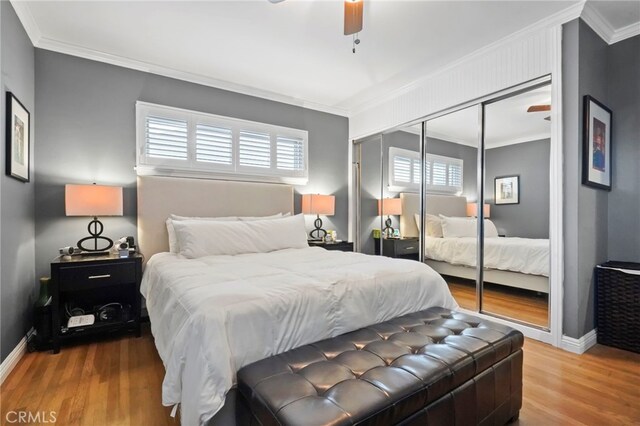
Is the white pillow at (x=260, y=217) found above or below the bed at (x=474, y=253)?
above

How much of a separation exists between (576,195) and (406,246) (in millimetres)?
1853

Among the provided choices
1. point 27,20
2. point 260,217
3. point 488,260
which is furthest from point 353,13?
point 27,20

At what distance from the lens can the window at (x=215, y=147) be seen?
3.34m

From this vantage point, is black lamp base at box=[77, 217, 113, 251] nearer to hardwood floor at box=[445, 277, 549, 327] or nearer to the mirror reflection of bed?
the mirror reflection of bed

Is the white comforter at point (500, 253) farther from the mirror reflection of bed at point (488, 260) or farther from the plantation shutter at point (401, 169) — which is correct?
the plantation shutter at point (401, 169)

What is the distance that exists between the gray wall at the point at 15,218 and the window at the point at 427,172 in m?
3.72

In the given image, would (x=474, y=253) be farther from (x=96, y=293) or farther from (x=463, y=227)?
(x=96, y=293)

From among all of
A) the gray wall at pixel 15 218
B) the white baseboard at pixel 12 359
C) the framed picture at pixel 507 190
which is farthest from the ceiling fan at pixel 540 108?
Result: the white baseboard at pixel 12 359

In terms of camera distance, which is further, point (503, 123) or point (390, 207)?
point (390, 207)

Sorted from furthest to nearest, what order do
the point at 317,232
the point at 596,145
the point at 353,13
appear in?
the point at 317,232, the point at 596,145, the point at 353,13

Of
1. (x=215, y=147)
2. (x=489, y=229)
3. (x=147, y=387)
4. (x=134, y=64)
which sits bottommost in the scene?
(x=147, y=387)

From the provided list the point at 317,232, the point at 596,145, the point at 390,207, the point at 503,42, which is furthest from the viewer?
the point at 317,232

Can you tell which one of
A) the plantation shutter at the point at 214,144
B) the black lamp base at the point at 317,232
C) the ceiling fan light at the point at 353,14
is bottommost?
the black lamp base at the point at 317,232

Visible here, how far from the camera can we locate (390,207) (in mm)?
4195
